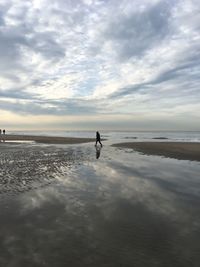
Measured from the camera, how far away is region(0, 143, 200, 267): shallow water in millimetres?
5418

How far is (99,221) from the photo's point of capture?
7500mm

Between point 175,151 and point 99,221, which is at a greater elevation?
point 175,151

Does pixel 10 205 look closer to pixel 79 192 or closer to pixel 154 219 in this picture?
pixel 79 192

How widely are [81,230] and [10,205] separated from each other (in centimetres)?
330

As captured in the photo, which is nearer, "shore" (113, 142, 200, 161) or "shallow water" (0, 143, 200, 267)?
"shallow water" (0, 143, 200, 267)

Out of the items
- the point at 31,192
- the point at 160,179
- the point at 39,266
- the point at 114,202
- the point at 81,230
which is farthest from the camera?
the point at 160,179

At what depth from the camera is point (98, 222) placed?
7.41 meters

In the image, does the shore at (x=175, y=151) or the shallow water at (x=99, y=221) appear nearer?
the shallow water at (x=99, y=221)

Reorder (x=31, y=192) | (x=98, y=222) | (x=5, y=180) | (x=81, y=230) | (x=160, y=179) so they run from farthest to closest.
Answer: (x=160, y=179)
(x=5, y=180)
(x=31, y=192)
(x=98, y=222)
(x=81, y=230)

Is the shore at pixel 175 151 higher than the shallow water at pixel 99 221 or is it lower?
higher

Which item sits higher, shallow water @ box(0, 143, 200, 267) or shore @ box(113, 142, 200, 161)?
shore @ box(113, 142, 200, 161)

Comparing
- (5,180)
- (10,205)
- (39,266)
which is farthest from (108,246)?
(5,180)

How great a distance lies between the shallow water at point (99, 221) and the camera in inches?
213

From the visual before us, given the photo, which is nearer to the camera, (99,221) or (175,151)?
(99,221)
